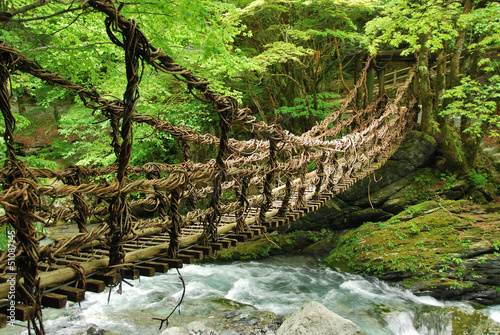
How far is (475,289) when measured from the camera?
4695 millimetres

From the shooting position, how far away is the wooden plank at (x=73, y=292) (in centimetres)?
146

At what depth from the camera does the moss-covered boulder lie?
4.77 metres

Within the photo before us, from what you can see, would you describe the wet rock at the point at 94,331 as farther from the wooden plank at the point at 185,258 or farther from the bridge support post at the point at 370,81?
the bridge support post at the point at 370,81

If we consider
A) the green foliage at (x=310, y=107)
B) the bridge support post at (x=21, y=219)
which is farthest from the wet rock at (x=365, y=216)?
the bridge support post at (x=21, y=219)

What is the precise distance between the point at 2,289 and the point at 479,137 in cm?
783

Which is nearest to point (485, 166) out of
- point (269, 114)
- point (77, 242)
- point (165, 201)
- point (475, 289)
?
point (475, 289)

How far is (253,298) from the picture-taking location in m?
5.30

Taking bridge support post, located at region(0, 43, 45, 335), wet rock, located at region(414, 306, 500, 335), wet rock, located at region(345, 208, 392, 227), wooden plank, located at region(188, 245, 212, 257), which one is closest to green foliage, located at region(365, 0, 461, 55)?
wet rock, located at region(345, 208, 392, 227)

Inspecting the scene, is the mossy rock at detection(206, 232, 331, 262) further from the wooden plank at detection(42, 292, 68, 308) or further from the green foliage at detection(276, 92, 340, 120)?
the wooden plank at detection(42, 292, 68, 308)

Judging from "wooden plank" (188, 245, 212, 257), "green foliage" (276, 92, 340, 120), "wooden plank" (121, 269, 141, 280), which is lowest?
"wooden plank" (188, 245, 212, 257)

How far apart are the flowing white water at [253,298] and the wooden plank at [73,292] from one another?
9.62 feet

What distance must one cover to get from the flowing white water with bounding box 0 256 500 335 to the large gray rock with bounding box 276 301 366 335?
42.7 inches

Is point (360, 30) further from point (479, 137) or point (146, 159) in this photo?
point (146, 159)

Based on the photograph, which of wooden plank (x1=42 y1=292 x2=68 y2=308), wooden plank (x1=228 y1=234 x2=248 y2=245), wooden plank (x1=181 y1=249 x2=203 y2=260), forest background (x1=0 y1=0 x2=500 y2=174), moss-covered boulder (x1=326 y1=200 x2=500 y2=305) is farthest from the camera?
moss-covered boulder (x1=326 y1=200 x2=500 y2=305)
